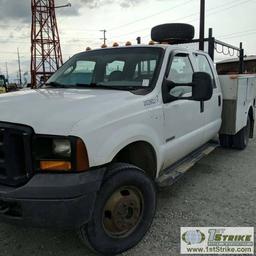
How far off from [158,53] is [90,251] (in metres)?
2.25

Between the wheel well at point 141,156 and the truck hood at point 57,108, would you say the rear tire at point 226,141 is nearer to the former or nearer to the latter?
the wheel well at point 141,156

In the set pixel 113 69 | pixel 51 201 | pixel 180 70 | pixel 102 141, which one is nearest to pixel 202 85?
pixel 180 70

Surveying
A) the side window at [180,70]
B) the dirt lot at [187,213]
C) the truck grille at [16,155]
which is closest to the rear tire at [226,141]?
the dirt lot at [187,213]

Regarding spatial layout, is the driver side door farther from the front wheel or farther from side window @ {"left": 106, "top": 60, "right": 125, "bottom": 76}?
the front wheel

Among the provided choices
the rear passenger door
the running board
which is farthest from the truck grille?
the rear passenger door

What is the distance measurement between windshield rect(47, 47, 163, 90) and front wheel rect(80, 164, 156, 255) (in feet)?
3.52

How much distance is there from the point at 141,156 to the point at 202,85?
960 mm

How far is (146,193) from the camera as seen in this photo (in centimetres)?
314

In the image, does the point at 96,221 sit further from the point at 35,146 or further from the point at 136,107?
the point at 136,107

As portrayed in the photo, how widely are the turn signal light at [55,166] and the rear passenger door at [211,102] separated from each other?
2.69 m

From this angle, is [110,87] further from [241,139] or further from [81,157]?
[241,139]

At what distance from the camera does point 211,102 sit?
4.96 m

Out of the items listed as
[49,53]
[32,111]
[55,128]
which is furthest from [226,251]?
[49,53]

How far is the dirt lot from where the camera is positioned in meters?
3.12
